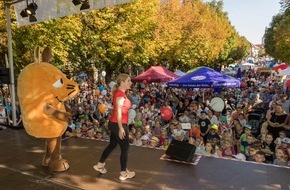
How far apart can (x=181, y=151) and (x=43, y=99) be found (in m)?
2.69

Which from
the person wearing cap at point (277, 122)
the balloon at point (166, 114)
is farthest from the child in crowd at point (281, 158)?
the balloon at point (166, 114)

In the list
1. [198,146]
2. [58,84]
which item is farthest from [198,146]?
[58,84]

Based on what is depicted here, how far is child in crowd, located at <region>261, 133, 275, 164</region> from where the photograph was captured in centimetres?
637

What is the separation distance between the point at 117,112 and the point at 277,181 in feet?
9.10

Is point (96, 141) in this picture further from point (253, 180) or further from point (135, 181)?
point (253, 180)

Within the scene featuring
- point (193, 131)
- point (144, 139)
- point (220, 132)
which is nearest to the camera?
point (144, 139)

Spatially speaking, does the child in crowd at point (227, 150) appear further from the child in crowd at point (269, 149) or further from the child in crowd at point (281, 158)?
the child in crowd at point (281, 158)

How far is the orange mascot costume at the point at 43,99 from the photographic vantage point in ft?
15.4

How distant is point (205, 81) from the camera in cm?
1178

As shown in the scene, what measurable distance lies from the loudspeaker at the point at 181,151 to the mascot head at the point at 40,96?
2159 millimetres

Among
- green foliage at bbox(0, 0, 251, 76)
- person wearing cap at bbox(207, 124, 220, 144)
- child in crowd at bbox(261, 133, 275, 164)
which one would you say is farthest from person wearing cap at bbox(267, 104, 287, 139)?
green foliage at bbox(0, 0, 251, 76)

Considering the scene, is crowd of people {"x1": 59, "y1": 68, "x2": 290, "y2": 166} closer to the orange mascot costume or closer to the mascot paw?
the mascot paw

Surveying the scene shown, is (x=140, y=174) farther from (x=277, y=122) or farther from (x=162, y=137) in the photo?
(x=277, y=122)

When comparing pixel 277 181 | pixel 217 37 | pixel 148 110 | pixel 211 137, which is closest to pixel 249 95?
pixel 148 110
